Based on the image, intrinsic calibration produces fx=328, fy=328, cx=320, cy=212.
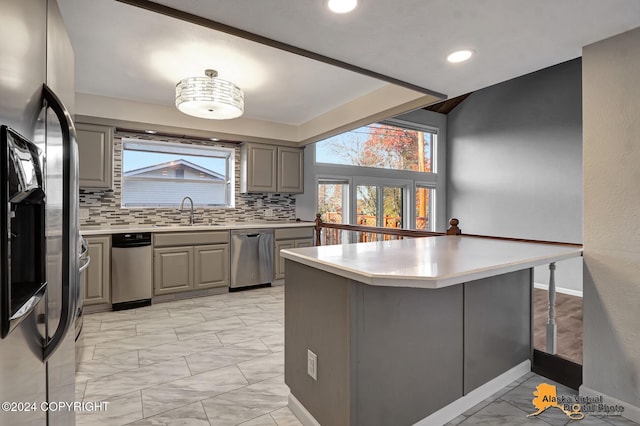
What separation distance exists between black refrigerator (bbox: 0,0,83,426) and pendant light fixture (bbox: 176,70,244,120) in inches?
68.5

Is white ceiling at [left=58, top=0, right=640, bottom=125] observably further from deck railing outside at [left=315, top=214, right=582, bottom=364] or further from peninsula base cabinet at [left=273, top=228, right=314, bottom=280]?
peninsula base cabinet at [left=273, top=228, right=314, bottom=280]

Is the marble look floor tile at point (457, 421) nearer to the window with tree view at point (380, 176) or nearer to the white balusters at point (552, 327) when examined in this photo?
the white balusters at point (552, 327)

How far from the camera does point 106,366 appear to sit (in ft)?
7.89

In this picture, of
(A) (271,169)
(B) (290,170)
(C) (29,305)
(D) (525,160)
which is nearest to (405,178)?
(D) (525,160)

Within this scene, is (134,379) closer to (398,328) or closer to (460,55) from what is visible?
(398,328)

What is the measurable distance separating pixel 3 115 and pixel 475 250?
2169mm

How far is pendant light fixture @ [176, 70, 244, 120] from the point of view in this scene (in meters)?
2.82

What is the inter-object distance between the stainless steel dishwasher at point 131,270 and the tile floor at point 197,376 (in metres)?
0.22

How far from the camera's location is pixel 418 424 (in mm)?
1692

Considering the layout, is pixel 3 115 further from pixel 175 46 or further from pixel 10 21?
pixel 175 46

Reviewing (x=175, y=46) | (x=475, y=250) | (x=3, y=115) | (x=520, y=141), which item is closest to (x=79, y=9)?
(x=175, y=46)

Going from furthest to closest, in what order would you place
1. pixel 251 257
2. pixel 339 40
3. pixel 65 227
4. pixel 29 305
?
pixel 251 257, pixel 339 40, pixel 65 227, pixel 29 305

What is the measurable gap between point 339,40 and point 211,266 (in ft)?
10.7

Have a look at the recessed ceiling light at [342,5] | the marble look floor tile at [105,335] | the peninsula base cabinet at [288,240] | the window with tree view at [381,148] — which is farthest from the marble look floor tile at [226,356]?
the window with tree view at [381,148]
